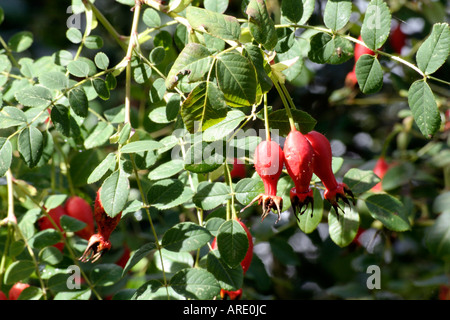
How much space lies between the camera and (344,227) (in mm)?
1370

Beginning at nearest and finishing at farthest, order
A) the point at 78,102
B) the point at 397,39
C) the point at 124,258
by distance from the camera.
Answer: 1. the point at 78,102
2. the point at 124,258
3. the point at 397,39

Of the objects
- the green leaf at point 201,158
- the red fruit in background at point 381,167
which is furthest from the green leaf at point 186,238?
the red fruit in background at point 381,167

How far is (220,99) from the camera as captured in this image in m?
1.01

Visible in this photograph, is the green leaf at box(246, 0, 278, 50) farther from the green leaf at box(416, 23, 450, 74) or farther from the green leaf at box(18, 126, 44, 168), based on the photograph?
the green leaf at box(18, 126, 44, 168)

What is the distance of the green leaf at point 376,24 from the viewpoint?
1130 mm

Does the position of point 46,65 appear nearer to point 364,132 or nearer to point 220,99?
point 220,99

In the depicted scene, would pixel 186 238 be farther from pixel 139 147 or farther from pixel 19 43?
pixel 19 43

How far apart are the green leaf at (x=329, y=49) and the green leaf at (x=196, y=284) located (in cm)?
53

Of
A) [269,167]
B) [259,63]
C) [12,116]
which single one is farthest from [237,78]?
[12,116]

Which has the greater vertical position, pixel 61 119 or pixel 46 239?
pixel 61 119

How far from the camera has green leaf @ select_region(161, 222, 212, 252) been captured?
1166mm

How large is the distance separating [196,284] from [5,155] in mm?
482

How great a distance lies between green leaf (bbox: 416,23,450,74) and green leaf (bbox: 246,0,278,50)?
1.09ft

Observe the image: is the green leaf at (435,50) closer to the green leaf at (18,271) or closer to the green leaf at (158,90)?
the green leaf at (158,90)
